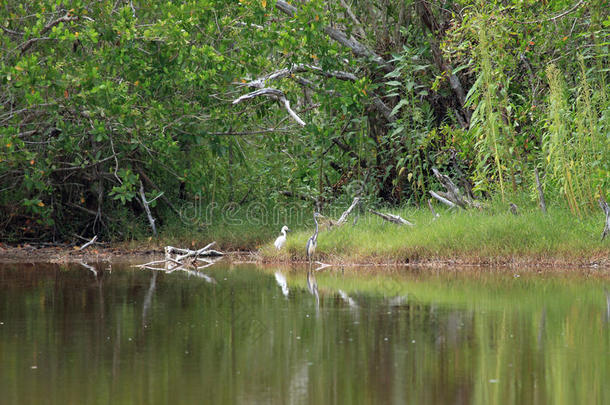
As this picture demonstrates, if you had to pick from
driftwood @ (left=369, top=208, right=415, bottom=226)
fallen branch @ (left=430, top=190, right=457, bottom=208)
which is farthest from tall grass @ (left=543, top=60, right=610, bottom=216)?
driftwood @ (left=369, top=208, right=415, bottom=226)

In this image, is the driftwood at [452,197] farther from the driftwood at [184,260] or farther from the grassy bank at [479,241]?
the driftwood at [184,260]

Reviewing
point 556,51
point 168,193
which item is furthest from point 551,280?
point 168,193

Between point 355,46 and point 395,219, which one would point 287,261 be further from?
point 355,46

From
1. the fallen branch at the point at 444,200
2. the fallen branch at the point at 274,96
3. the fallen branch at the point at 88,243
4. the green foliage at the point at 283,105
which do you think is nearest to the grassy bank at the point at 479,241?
the green foliage at the point at 283,105

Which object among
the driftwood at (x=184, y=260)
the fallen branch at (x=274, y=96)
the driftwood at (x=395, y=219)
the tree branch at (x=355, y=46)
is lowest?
the driftwood at (x=184, y=260)

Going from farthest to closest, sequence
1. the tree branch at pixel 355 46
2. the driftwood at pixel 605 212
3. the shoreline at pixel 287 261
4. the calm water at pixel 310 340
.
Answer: the tree branch at pixel 355 46 < the shoreline at pixel 287 261 < the driftwood at pixel 605 212 < the calm water at pixel 310 340

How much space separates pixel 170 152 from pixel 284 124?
11.7ft

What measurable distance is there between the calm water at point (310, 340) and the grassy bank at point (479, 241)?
749 mm

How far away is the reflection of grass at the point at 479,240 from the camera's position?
36.3ft

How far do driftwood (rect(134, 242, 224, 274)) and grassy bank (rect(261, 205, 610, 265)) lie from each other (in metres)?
1.34

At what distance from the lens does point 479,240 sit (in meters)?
11.4

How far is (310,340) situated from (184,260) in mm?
7005

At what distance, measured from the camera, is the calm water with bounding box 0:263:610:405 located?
4.98 metres

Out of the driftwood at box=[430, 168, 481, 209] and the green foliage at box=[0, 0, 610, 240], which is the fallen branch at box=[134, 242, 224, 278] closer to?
the green foliage at box=[0, 0, 610, 240]
